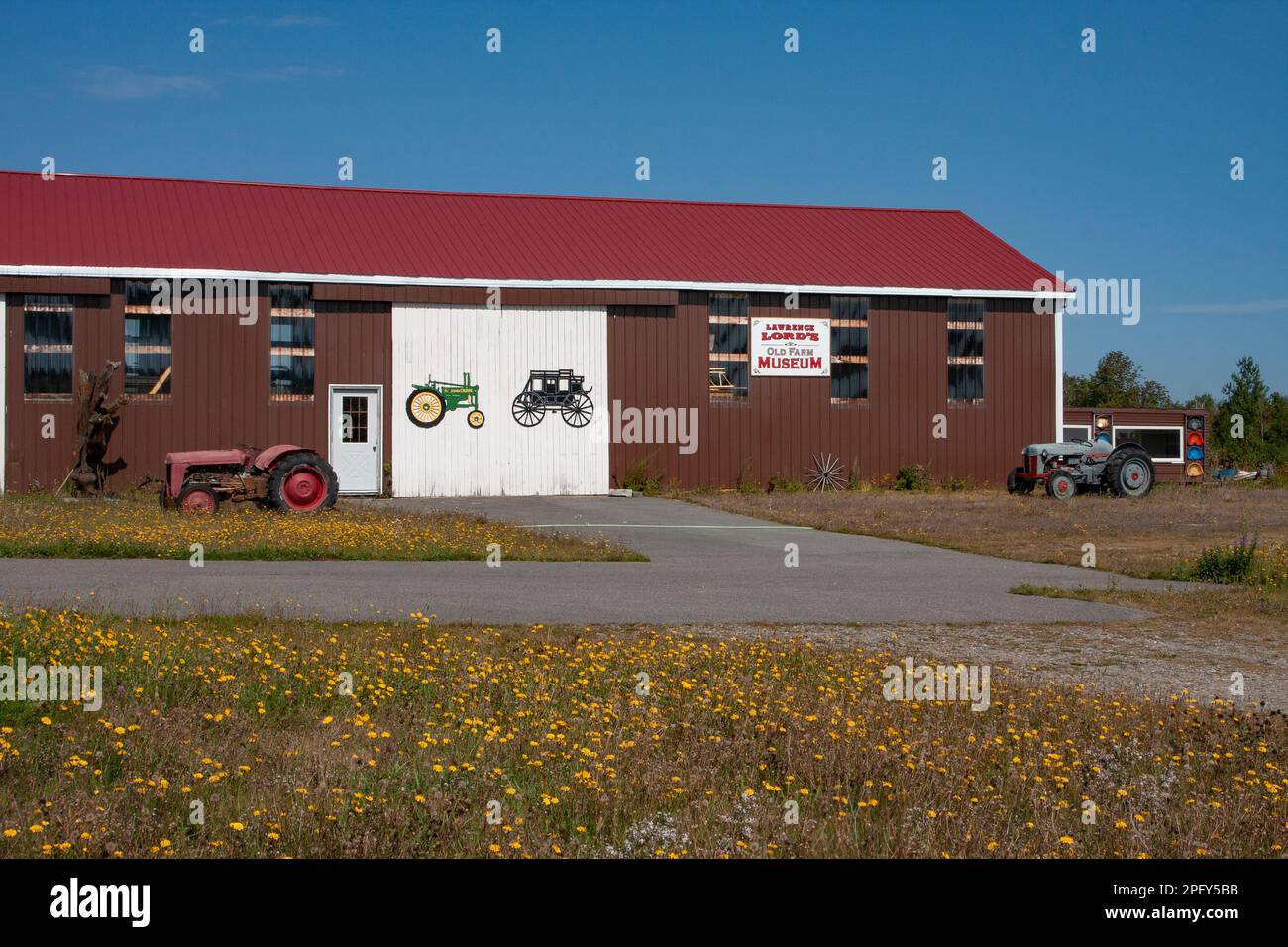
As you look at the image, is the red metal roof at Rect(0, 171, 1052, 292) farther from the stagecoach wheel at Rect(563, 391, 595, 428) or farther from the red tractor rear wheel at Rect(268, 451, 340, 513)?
the red tractor rear wheel at Rect(268, 451, 340, 513)

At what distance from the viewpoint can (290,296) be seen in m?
28.0

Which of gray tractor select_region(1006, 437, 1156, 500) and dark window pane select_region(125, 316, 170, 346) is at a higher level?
dark window pane select_region(125, 316, 170, 346)

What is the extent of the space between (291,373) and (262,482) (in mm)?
6995

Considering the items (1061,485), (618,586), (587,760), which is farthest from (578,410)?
(587,760)

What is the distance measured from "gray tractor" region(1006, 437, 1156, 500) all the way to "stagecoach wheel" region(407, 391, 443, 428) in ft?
45.2

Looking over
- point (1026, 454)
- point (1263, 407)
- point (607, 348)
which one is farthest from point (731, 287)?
point (1263, 407)

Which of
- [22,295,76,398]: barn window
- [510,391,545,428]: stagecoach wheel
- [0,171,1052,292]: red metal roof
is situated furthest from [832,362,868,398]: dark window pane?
[22,295,76,398]: barn window

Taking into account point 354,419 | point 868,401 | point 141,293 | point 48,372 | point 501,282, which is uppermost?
point 501,282

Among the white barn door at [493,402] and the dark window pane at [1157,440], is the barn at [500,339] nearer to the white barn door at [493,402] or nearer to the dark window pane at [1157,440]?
the white barn door at [493,402]

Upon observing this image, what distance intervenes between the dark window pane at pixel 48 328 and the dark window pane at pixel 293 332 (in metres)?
4.26

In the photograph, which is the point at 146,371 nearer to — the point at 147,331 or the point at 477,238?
the point at 147,331

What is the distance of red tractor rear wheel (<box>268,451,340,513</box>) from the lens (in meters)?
20.9

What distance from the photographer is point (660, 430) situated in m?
29.9

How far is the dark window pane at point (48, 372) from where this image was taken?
2669 centimetres
